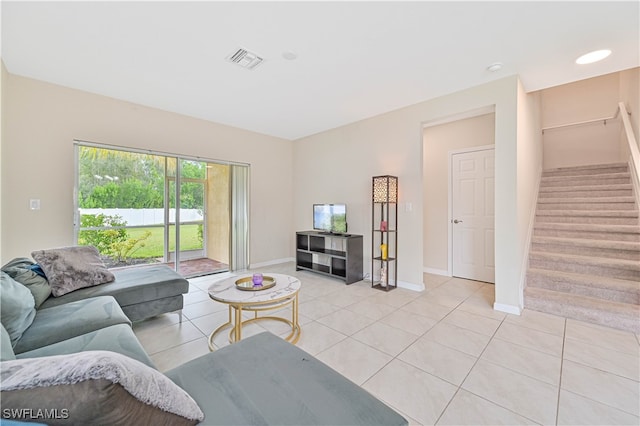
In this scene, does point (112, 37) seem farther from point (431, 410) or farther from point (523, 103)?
point (523, 103)

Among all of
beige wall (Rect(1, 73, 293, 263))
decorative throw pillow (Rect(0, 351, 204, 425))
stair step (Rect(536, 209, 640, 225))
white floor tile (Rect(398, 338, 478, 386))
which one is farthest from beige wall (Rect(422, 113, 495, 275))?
decorative throw pillow (Rect(0, 351, 204, 425))

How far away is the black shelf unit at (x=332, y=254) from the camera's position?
4.06 m

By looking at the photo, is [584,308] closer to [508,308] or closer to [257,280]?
[508,308]

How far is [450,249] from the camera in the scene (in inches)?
175

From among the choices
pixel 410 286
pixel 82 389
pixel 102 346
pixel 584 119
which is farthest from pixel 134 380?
pixel 584 119

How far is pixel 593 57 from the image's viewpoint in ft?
8.45

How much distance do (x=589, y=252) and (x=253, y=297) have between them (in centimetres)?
Answer: 403

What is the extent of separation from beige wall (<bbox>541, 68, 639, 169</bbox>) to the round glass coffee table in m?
5.67

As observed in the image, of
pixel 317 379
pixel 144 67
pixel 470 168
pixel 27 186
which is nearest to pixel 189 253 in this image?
pixel 27 186

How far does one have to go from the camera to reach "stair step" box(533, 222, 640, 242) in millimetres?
3201

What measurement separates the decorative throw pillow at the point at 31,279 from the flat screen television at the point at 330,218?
3.41 meters

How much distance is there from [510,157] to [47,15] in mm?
4401

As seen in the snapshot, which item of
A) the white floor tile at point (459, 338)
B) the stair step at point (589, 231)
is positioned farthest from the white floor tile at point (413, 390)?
the stair step at point (589, 231)

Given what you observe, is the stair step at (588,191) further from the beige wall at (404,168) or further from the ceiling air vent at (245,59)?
the ceiling air vent at (245,59)
